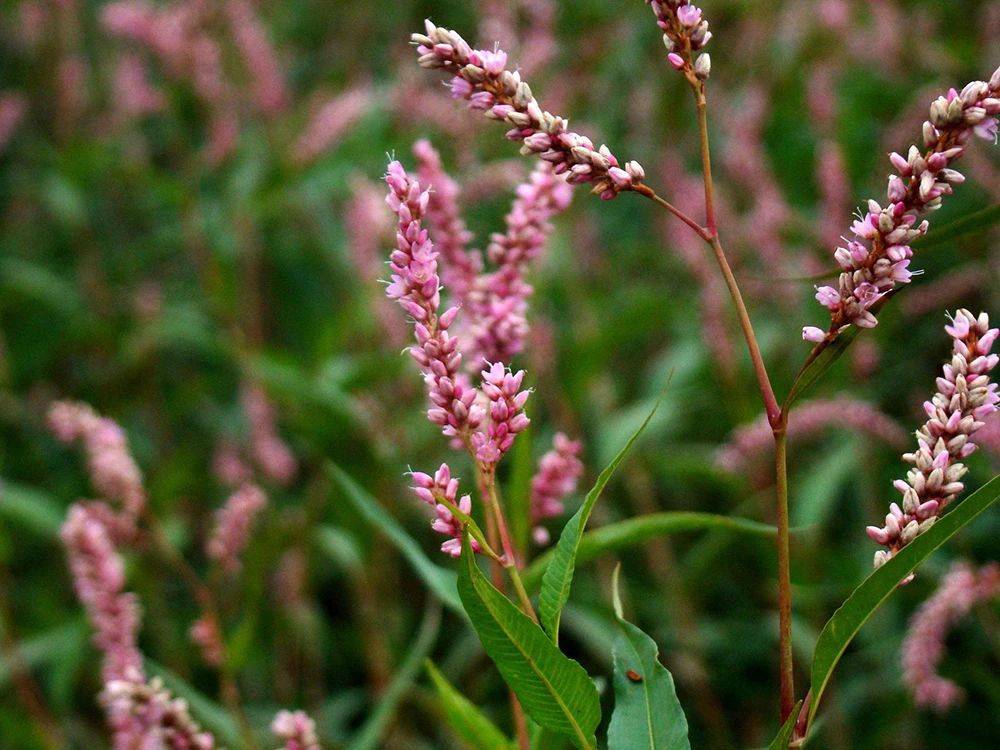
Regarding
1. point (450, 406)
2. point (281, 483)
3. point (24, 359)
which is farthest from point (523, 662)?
point (24, 359)

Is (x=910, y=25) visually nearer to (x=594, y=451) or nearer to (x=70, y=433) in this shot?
(x=594, y=451)

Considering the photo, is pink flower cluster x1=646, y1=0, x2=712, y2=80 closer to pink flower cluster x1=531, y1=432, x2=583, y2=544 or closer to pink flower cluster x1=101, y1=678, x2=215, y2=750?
pink flower cluster x1=531, y1=432, x2=583, y2=544

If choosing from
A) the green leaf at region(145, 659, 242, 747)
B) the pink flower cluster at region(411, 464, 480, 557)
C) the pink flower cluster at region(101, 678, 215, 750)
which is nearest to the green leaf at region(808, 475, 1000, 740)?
the pink flower cluster at region(411, 464, 480, 557)

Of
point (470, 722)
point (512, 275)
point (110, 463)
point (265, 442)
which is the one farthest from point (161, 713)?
point (265, 442)

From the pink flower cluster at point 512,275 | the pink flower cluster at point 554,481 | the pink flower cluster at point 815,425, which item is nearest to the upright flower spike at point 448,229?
the pink flower cluster at point 512,275

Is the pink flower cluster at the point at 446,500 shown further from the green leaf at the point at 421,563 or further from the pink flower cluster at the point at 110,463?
the pink flower cluster at the point at 110,463

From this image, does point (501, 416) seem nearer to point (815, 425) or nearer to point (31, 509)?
point (815, 425)
